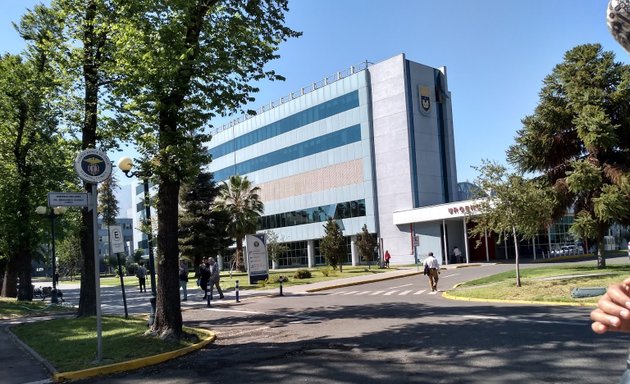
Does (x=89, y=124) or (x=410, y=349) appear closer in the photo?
(x=410, y=349)

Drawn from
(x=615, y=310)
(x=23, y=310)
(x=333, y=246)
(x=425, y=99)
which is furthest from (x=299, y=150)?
(x=615, y=310)

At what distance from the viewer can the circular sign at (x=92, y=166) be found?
1036 centimetres

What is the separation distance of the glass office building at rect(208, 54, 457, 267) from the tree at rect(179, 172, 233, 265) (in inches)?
520

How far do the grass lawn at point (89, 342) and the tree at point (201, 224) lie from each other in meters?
28.9

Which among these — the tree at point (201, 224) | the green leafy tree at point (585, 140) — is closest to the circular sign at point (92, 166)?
the green leafy tree at point (585, 140)

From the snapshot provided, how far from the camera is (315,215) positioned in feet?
193

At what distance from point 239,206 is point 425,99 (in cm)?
1993

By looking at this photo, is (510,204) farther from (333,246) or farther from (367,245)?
(367,245)

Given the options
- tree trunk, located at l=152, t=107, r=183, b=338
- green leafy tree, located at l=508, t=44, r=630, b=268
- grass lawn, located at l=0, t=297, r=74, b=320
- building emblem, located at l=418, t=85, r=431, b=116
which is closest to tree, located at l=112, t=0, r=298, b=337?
tree trunk, located at l=152, t=107, r=183, b=338

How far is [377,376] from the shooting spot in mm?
7871

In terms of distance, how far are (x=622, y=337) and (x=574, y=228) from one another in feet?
53.6

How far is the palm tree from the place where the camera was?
48562 mm

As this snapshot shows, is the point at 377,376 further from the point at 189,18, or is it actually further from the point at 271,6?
the point at 271,6

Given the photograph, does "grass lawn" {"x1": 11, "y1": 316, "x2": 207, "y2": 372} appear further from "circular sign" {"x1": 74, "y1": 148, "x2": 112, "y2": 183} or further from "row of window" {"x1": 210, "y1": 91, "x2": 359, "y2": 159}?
"row of window" {"x1": 210, "y1": 91, "x2": 359, "y2": 159}
